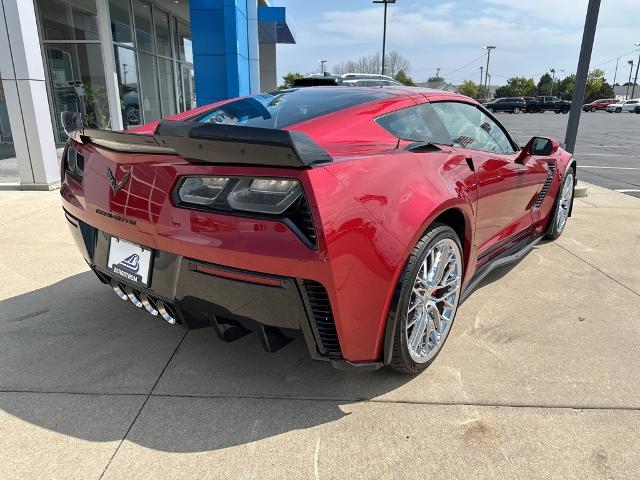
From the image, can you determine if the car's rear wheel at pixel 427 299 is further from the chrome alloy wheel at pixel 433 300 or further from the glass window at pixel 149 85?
the glass window at pixel 149 85

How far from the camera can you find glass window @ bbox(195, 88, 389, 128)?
252 centimetres

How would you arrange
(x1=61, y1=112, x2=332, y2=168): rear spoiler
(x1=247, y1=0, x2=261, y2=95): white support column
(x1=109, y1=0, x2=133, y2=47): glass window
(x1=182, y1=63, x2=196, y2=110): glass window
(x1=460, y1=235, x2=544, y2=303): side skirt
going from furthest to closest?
(x1=182, y1=63, x2=196, y2=110): glass window, (x1=247, y1=0, x2=261, y2=95): white support column, (x1=109, y1=0, x2=133, y2=47): glass window, (x1=460, y1=235, x2=544, y2=303): side skirt, (x1=61, y1=112, x2=332, y2=168): rear spoiler

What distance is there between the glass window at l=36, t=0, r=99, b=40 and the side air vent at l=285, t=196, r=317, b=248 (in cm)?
1214

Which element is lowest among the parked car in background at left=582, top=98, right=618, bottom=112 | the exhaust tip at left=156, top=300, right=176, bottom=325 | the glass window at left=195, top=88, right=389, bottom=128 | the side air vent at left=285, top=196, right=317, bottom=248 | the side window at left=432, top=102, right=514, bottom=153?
the parked car in background at left=582, top=98, right=618, bottom=112

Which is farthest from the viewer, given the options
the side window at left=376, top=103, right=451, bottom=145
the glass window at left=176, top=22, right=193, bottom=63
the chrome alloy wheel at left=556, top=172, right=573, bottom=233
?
the glass window at left=176, top=22, right=193, bottom=63

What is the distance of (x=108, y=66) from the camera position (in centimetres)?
1076

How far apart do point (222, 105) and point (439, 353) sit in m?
2.02

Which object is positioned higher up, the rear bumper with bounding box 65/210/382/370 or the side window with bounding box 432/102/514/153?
the side window with bounding box 432/102/514/153

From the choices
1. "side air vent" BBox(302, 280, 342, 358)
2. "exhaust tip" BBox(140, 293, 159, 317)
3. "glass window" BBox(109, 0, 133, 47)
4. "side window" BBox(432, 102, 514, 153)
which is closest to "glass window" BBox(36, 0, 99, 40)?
"glass window" BBox(109, 0, 133, 47)

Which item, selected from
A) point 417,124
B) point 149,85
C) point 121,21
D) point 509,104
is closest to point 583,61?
point 417,124

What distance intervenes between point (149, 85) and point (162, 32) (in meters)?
2.78

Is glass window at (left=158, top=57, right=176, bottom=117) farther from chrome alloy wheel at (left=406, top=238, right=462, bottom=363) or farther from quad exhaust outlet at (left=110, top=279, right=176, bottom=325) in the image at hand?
chrome alloy wheel at (left=406, top=238, right=462, bottom=363)

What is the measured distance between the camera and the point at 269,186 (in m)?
1.81

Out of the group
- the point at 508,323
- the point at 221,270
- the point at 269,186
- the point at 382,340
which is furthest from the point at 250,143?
the point at 508,323
